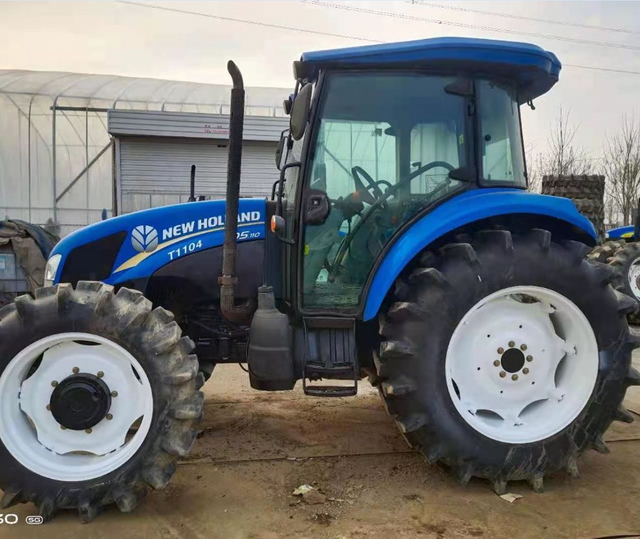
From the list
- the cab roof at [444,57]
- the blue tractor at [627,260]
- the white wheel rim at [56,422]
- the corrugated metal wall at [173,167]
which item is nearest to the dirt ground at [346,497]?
the white wheel rim at [56,422]

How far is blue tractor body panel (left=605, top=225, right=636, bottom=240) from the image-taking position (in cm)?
848

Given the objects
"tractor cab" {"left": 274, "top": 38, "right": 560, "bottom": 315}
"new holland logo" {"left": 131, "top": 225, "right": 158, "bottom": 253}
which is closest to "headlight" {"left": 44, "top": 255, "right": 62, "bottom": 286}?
"new holland logo" {"left": 131, "top": 225, "right": 158, "bottom": 253}

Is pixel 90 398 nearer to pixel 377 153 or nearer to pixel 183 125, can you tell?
pixel 377 153

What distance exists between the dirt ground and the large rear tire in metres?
0.18

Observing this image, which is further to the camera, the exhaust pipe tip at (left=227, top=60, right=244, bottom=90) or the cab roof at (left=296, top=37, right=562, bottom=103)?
the cab roof at (left=296, top=37, right=562, bottom=103)

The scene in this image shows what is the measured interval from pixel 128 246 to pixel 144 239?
0.33 ft

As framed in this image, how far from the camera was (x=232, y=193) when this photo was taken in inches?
101

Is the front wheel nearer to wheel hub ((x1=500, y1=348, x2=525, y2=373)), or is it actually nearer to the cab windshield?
wheel hub ((x1=500, y1=348, x2=525, y2=373))

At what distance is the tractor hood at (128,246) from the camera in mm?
3021

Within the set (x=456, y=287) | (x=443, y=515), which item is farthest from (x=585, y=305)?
(x=443, y=515)

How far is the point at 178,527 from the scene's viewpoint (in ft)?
7.72

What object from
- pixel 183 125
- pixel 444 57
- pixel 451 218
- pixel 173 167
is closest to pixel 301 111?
pixel 444 57

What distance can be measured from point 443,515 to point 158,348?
1532 mm

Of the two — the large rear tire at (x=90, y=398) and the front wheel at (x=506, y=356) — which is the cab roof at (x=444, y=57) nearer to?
the front wheel at (x=506, y=356)
